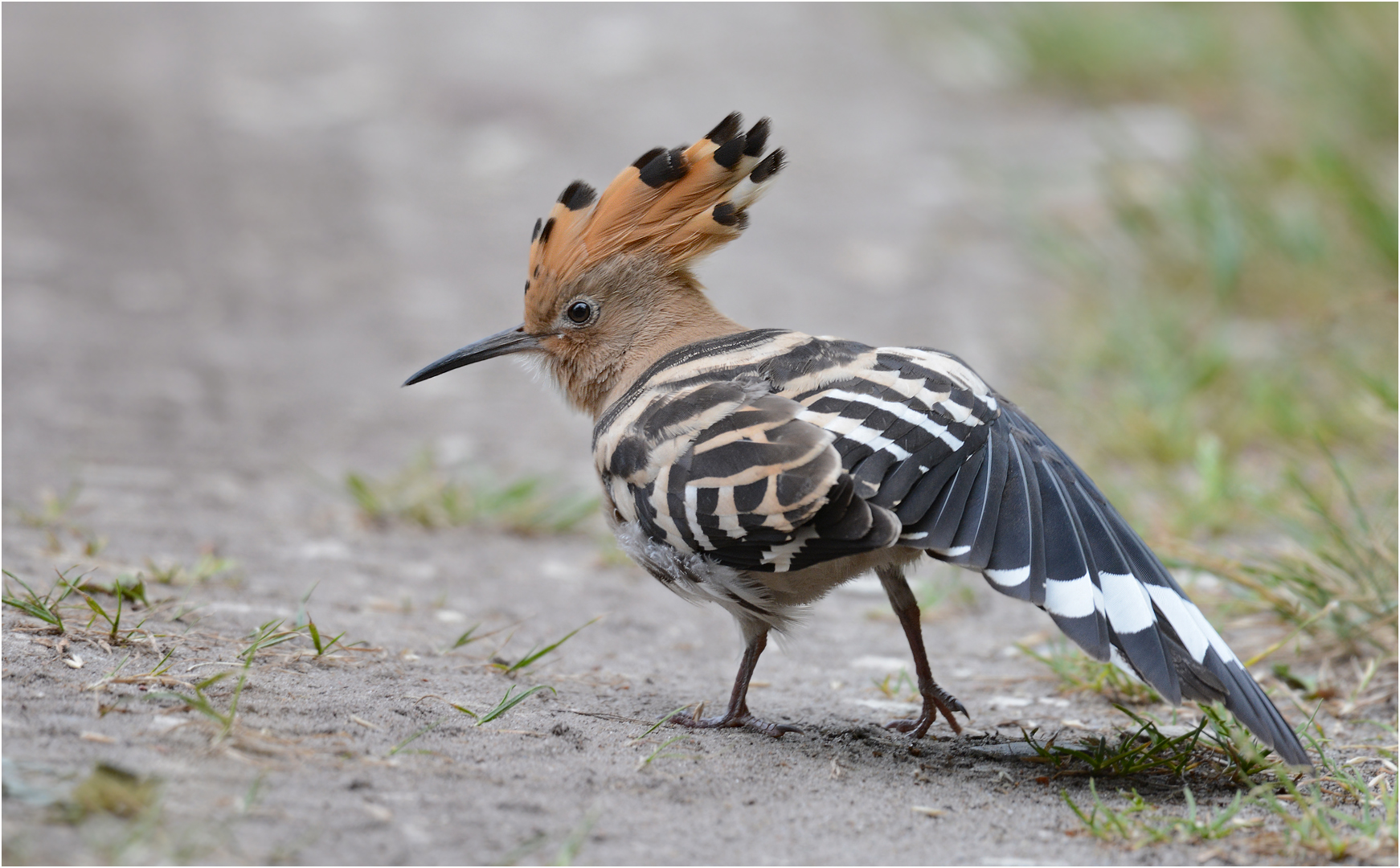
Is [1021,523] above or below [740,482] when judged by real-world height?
below

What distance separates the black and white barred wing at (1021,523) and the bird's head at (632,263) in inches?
29.6

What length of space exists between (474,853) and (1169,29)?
971cm

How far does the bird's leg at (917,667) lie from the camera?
296cm

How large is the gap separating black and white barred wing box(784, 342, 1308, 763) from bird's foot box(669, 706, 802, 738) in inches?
24.0

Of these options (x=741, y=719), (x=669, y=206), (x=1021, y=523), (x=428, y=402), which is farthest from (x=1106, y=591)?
(x=428, y=402)

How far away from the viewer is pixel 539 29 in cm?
1279

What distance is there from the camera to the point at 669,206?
3.42 meters

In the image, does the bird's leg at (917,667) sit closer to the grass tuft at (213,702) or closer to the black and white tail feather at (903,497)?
the black and white tail feather at (903,497)

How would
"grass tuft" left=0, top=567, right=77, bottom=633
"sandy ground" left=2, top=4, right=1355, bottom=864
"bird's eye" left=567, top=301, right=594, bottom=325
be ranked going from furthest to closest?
"bird's eye" left=567, top=301, right=594, bottom=325
"grass tuft" left=0, top=567, right=77, bottom=633
"sandy ground" left=2, top=4, right=1355, bottom=864

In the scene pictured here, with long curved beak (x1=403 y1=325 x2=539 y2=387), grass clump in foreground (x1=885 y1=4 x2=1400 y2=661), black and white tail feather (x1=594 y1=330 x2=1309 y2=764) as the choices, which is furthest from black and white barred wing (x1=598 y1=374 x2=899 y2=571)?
Result: grass clump in foreground (x1=885 y1=4 x2=1400 y2=661)

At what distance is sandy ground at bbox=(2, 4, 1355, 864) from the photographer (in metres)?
2.24

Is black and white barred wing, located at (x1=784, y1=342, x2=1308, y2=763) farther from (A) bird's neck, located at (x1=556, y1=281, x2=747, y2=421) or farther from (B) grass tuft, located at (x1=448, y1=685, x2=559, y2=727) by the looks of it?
(B) grass tuft, located at (x1=448, y1=685, x2=559, y2=727)

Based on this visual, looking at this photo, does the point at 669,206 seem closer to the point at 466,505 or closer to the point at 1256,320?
the point at 466,505

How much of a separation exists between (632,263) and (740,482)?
1114 millimetres
